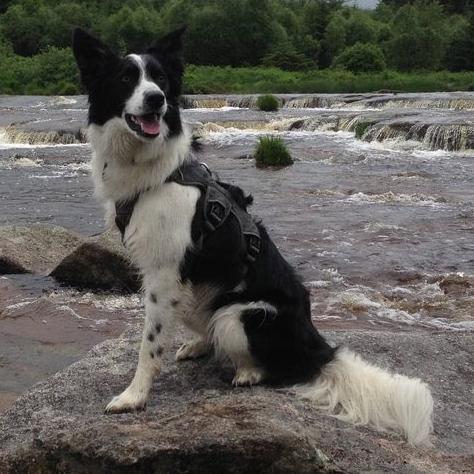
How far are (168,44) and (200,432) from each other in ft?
7.73

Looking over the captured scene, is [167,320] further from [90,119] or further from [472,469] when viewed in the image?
[472,469]

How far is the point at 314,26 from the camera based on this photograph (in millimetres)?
80312

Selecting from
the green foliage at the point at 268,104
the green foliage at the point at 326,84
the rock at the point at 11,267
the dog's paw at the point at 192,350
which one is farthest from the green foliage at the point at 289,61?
the dog's paw at the point at 192,350

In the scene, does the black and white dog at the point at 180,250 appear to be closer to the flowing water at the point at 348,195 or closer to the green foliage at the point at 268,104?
the flowing water at the point at 348,195

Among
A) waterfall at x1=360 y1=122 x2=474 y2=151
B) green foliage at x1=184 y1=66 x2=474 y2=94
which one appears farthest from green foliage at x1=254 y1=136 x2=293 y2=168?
green foliage at x1=184 y1=66 x2=474 y2=94

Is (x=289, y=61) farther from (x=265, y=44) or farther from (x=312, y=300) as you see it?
(x=312, y=300)

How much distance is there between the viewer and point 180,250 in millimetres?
4102

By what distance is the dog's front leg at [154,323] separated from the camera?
162 inches

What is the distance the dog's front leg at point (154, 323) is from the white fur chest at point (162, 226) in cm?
9

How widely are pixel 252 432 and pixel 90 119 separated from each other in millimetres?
2176

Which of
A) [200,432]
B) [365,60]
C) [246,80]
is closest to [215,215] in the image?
[200,432]

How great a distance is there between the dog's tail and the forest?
137 feet

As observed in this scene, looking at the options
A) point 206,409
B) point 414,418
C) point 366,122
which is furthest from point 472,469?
point 366,122

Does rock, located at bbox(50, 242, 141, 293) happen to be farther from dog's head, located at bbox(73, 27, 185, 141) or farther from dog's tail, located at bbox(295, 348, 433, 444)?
dog's tail, located at bbox(295, 348, 433, 444)
